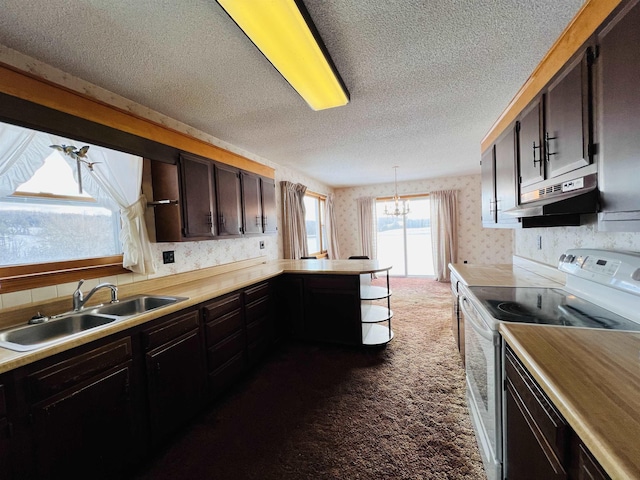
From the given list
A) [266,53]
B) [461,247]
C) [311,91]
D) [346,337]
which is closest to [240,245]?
[346,337]

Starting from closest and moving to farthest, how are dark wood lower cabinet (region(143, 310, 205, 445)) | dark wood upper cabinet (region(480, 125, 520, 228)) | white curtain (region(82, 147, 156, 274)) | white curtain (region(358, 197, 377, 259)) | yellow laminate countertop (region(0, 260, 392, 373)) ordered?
1. yellow laminate countertop (region(0, 260, 392, 373))
2. dark wood lower cabinet (region(143, 310, 205, 445))
3. white curtain (region(82, 147, 156, 274))
4. dark wood upper cabinet (region(480, 125, 520, 228))
5. white curtain (region(358, 197, 377, 259))

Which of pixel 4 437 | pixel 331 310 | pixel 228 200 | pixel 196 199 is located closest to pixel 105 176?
pixel 196 199

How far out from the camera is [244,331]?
242cm

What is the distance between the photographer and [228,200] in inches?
112

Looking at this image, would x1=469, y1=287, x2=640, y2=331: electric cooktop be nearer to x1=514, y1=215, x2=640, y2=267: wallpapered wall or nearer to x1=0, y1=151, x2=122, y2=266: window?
x1=514, y1=215, x2=640, y2=267: wallpapered wall

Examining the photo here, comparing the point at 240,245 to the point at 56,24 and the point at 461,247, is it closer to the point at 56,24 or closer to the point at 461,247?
the point at 56,24

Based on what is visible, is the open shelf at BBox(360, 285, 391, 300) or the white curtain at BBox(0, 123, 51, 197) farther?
the open shelf at BBox(360, 285, 391, 300)

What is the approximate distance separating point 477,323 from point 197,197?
93.6 inches

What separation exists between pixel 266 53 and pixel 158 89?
1.08 m

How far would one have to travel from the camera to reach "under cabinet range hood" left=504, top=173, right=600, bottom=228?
114 cm

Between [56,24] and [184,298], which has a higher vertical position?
[56,24]

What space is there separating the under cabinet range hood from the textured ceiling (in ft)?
2.99

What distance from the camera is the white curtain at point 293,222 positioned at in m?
4.52

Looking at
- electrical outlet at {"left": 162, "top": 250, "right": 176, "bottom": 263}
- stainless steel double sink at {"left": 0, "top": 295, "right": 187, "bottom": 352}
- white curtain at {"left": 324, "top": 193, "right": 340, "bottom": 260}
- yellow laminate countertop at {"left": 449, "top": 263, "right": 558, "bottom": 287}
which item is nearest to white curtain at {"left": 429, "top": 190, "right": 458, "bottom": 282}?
white curtain at {"left": 324, "top": 193, "right": 340, "bottom": 260}
